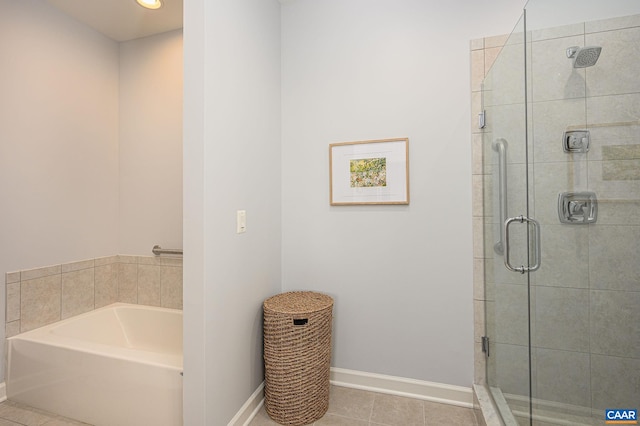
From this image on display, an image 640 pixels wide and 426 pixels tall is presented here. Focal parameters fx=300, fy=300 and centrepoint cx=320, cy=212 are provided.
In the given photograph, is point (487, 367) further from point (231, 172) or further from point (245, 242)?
point (231, 172)

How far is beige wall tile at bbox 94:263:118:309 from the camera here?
238cm

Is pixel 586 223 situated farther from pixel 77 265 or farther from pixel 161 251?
pixel 77 265

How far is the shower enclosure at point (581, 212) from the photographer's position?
1.20 m

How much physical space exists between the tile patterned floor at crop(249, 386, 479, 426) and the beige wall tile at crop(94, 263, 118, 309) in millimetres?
1617

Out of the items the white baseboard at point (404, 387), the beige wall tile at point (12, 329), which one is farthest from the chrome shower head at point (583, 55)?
the beige wall tile at point (12, 329)

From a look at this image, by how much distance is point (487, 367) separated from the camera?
1.75 metres

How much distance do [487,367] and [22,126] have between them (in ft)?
10.7

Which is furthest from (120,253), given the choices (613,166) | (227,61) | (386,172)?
(613,166)

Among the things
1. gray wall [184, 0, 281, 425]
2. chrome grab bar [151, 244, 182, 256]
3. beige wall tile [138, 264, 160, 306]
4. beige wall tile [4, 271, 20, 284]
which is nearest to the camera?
gray wall [184, 0, 281, 425]

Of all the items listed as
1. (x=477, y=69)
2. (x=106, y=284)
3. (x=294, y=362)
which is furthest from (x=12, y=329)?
(x=477, y=69)

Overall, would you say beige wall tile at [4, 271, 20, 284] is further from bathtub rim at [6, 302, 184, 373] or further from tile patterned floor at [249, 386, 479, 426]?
tile patterned floor at [249, 386, 479, 426]

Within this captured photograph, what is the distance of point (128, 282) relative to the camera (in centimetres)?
253

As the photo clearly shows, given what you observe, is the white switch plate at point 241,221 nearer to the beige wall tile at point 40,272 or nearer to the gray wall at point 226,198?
the gray wall at point 226,198

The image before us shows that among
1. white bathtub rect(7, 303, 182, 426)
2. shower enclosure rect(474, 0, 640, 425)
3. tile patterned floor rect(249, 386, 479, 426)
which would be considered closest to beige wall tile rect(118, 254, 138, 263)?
white bathtub rect(7, 303, 182, 426)
